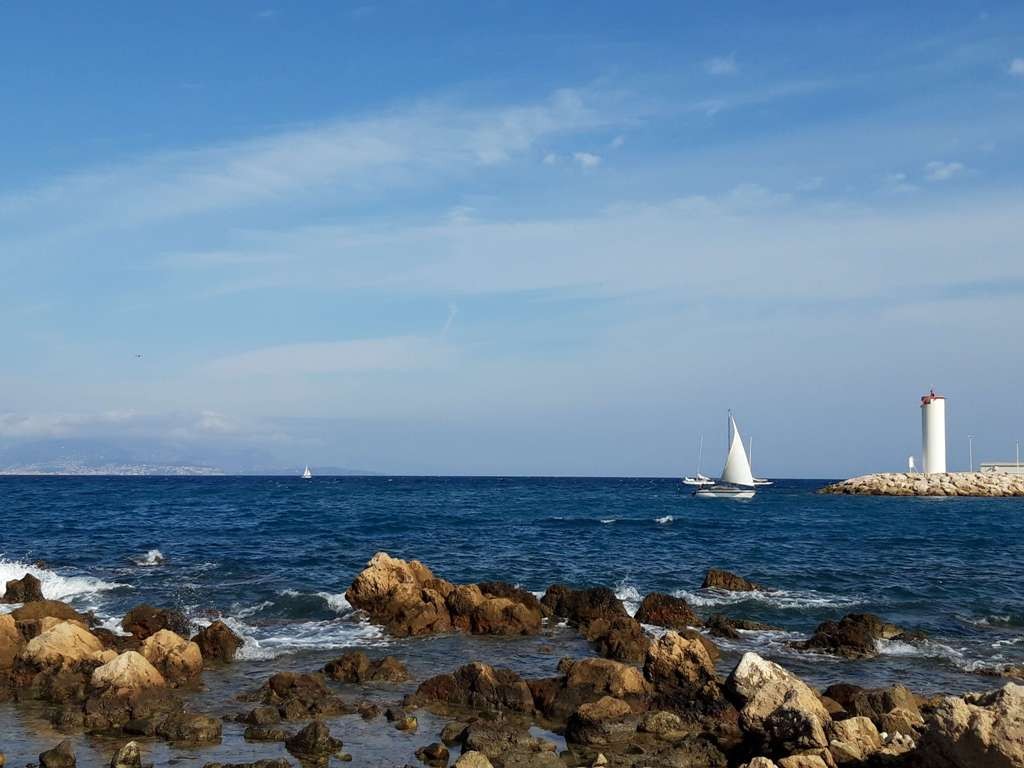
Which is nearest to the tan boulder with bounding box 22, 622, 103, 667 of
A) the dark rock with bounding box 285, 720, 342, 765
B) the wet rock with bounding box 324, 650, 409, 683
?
the wet rock with bounding box 324, 650, 409, 683

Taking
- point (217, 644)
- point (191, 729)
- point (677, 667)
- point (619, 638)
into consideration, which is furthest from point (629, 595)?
point (191, 729)

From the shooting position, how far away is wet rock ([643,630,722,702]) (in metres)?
18.1

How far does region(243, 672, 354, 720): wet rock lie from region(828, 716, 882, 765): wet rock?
860cm

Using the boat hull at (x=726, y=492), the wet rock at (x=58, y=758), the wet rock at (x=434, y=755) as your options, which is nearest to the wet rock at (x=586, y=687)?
the wet rock at (x=434, y=755)

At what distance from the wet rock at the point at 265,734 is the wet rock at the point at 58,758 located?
274cm

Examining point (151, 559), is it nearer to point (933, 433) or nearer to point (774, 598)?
point (774, 598)

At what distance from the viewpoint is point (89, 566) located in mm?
37094

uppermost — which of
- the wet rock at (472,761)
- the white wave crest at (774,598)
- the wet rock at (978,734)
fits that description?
the wet rock at (978,734)

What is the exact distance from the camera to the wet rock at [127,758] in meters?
13.8

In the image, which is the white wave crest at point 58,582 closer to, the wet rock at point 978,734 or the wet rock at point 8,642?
the wet rock at point 8,642

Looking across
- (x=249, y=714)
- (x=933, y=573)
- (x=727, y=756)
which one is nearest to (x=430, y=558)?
(x=933, y=573)

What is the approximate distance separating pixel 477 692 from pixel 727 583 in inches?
660

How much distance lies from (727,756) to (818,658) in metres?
8.94

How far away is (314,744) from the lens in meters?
14.8
